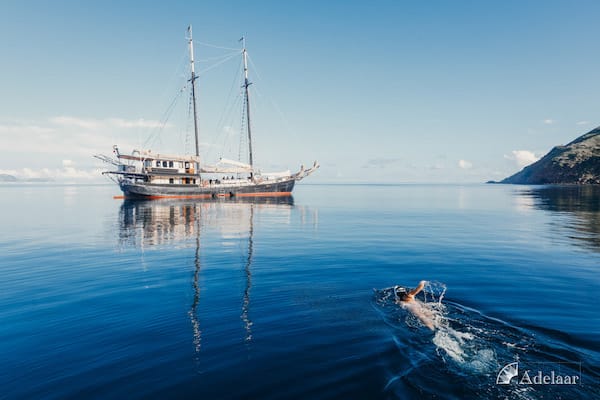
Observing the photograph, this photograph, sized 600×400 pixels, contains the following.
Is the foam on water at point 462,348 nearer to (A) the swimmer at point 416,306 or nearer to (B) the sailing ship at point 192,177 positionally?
(A) the swimmer at point 416,306

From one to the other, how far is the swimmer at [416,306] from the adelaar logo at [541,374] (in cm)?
224

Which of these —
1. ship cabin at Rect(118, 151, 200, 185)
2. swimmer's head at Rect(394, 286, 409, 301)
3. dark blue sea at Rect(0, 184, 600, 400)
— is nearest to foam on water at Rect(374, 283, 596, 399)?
dark blue sea at Rect(0, 184, 600, 400)

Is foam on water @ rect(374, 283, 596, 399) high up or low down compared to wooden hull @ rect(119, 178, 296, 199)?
down

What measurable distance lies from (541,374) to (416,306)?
13.4 ft

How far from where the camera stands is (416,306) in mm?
10109

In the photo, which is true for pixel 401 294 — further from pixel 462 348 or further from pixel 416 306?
pixel 462 348

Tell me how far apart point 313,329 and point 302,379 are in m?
2.35

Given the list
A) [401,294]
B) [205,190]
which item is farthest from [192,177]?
[401,294]

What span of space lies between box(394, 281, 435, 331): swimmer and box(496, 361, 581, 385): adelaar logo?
2242 millimetres

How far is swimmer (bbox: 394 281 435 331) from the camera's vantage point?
348 inches

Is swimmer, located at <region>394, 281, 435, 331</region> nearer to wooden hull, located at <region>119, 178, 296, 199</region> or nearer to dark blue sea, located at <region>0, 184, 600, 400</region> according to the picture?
dark blue sea, located at <region>0, 184, 600, 400</region>

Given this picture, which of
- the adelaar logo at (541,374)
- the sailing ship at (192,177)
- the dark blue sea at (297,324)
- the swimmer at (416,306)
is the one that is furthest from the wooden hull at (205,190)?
the adelaar logo at (541,374)

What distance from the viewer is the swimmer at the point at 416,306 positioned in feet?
29.0

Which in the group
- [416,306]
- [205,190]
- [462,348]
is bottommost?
[416,306]
